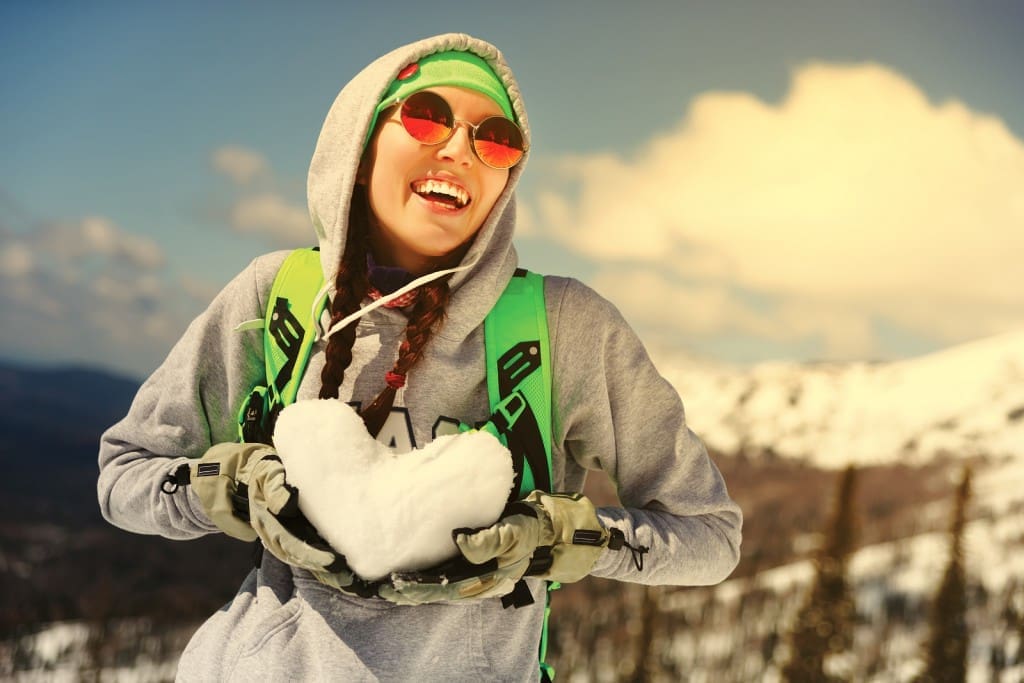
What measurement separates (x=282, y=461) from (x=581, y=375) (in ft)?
3.56

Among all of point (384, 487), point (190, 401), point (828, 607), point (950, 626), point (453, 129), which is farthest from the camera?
point (950, 626)

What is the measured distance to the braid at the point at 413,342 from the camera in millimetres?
2754

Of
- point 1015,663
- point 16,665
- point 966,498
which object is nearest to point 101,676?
point 16,665

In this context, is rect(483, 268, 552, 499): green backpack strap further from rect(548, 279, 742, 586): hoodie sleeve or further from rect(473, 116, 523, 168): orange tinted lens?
rect(473, 116, 523, 168): orange tinted lens

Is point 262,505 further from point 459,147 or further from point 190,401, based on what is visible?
point 459,147

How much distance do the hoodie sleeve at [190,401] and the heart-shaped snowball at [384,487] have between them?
30.8 inches

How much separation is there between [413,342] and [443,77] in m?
0.97

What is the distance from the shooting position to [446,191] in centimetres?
291

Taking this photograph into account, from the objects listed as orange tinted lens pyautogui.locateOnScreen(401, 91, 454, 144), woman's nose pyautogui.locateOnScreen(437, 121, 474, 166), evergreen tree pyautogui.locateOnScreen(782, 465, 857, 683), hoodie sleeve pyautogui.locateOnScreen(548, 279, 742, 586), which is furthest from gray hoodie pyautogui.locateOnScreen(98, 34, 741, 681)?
evergreen tree pyautogui.locateOnScreen(782, 465, 857, 683)

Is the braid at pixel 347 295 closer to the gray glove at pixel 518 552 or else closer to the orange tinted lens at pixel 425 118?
the orange tinted lens at pixel 425 118

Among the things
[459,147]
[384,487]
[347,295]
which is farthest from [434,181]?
[384,487]

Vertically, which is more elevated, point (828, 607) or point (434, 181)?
point (434, 181)

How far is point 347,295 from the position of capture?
9.50 ft

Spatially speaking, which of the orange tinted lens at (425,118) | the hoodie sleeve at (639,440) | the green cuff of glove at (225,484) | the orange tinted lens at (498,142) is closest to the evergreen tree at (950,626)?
the hoodie sleeve at (639,440)
